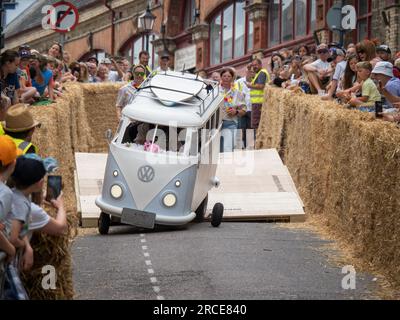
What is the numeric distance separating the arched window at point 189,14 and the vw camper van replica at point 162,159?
3513 cm

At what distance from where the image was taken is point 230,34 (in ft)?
153

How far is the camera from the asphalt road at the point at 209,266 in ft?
Result: 34.2

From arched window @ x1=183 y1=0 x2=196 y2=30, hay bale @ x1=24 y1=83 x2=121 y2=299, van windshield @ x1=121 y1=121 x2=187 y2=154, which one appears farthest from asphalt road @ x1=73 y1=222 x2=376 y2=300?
arched window @ x1=183 y1=0 x2=196 y2=30

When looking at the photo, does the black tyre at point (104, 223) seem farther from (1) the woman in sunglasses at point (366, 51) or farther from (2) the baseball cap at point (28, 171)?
(2) the baseball cap at point (28, 171)

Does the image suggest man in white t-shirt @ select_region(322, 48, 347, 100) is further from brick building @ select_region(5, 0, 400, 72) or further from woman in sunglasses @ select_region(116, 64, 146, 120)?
brick building @ select_region(5, 0, 400, 72)

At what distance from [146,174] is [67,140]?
5806mm

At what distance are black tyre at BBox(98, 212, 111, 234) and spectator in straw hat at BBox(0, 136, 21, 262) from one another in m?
7.86

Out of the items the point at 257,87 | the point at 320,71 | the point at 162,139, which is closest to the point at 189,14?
the point at 257,87

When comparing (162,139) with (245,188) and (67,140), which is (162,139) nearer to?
(245,188)

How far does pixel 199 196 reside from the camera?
52.5 ft

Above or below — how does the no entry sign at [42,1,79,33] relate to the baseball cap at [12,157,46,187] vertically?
above

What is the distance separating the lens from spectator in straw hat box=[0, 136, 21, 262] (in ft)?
24.5

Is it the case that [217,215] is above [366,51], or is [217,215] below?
Result: below

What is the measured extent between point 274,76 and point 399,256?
16.6m
